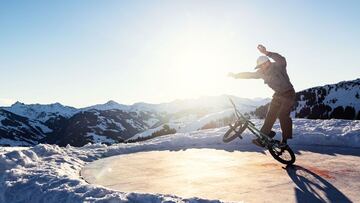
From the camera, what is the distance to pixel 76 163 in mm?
13961

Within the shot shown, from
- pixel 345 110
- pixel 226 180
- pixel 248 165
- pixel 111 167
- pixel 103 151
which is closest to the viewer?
pixel 226 180

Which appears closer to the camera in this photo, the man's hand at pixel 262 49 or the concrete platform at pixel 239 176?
the concrete platform at pixel 239 176

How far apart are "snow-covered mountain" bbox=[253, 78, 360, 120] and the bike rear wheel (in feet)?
329

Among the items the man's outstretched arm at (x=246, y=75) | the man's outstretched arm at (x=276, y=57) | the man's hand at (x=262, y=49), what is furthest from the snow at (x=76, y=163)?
the man's hand at (x=262, y=49)

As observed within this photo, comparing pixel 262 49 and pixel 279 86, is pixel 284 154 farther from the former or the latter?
pixel 262 49

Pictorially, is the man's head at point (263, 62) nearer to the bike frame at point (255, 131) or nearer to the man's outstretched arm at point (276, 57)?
the man's outstretched arm at point (276, 57)

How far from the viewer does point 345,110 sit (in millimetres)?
114562

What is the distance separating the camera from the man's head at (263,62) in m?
11.1

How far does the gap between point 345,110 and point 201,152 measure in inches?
4279

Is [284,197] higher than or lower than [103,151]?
lower

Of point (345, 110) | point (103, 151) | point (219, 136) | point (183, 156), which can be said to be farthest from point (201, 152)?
point (345, 110)

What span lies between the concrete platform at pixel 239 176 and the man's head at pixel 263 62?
262 centimetres

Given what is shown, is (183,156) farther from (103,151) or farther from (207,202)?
(207,202)

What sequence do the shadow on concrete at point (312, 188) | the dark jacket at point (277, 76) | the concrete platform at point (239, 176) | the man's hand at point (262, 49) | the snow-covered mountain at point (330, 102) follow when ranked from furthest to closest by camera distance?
the snow-covered mountain at point (330, 102) → the man's hand at point (262, 49) → the dark jacket at point (277, 76) → the concrete platform at point (239, 176) → the shadow on concrete at point (312, 188)
